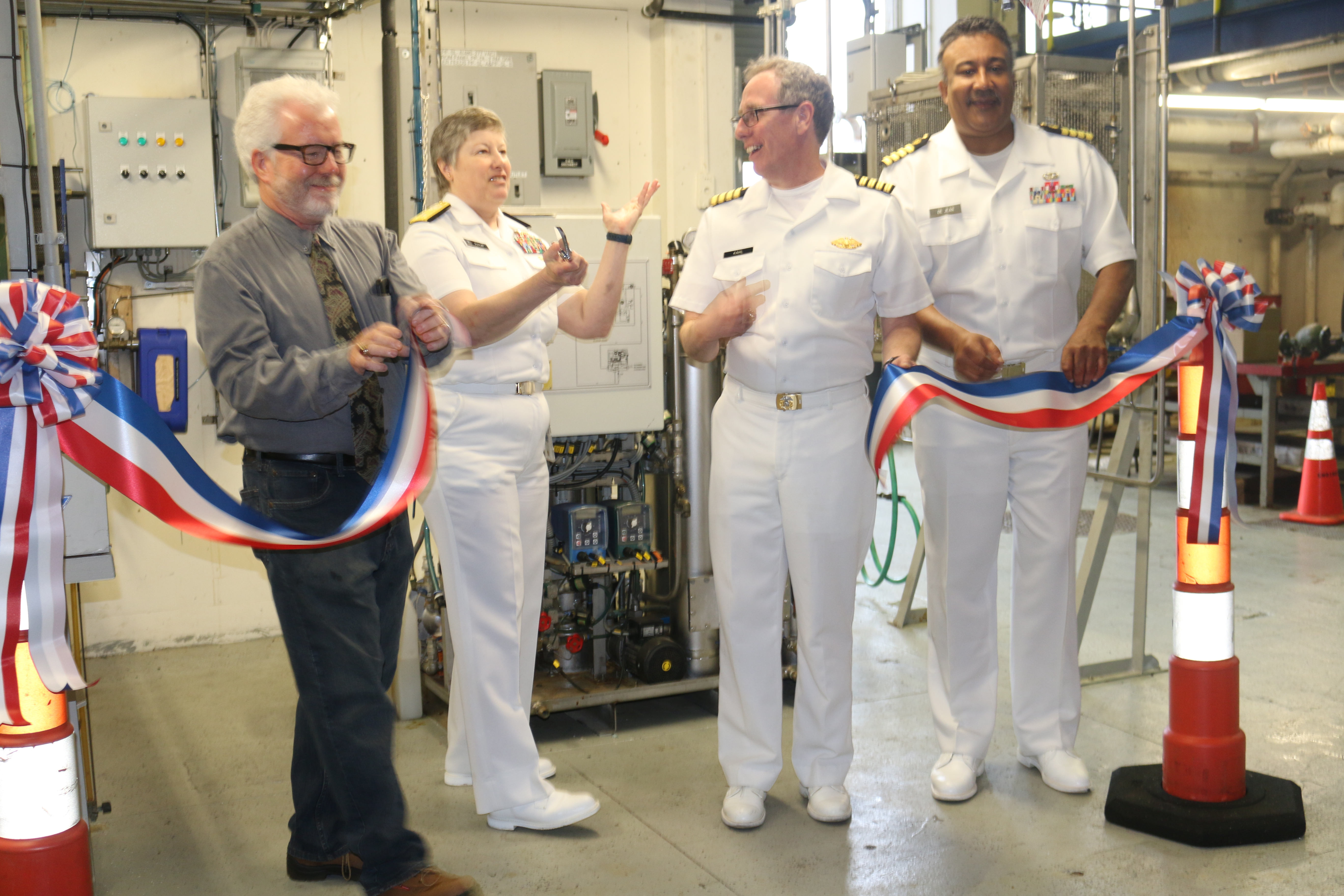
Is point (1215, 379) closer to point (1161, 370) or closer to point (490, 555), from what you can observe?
point (1161, 370)

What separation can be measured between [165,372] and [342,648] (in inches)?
111

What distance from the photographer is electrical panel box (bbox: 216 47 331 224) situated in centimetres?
462

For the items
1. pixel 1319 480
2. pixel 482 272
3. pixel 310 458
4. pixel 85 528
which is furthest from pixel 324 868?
pixel 1319 480

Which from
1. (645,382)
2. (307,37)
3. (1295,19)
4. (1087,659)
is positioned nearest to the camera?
(645,382)

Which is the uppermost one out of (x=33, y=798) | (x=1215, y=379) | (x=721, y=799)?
(x=1215, y=379)

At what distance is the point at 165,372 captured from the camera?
4715 mm

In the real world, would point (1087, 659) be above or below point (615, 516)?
below

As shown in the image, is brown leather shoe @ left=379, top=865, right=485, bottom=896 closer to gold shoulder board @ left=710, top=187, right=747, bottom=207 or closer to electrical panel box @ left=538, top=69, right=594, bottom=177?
gold shoulder board @ left=710, top=187, right=747, bottom=207

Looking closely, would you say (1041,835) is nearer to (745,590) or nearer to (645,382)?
(745,590)

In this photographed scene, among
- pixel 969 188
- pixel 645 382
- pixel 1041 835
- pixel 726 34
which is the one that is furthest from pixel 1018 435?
pixel 726 34

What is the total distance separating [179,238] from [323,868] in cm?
279

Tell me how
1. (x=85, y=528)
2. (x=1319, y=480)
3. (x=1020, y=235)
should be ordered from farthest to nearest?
(x=1319, y=480), (x=1020, y=235), (x=85, y=528)

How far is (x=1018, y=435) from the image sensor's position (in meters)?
3.10

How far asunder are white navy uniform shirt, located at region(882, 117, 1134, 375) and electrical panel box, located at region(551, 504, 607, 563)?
127 centimetres
